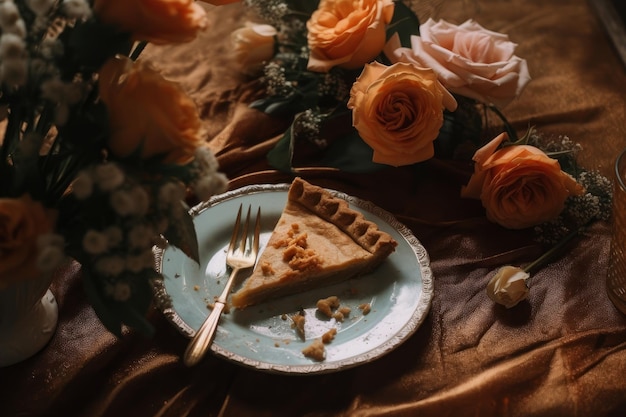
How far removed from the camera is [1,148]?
2.61 ft

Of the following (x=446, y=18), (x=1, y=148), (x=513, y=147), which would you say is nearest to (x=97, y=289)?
(x=1, y=148)

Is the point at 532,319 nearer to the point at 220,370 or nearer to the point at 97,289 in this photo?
the point at 220,370

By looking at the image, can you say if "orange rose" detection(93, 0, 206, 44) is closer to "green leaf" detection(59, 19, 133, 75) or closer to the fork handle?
"green leaf" detection(59, 19, 133, 75)

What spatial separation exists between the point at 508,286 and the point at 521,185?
0.20 m

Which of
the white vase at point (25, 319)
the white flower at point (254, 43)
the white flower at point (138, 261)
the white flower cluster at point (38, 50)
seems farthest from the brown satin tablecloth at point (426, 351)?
the white flower cluster at point (38, 50)

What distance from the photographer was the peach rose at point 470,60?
4.01 feet

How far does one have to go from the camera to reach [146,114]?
692 mm

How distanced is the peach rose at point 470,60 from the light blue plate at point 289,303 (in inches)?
10.6

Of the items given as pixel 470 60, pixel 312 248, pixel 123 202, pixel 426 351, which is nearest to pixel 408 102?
pixel 470 60

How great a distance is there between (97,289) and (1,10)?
31 cm

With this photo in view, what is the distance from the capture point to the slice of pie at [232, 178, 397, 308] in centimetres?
106

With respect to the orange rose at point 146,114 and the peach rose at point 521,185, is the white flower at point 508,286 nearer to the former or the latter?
the peach rose at point 521,185

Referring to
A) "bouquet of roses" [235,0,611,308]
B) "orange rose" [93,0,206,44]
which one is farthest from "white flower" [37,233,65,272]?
"bouquet of roses" [235,0,611,308]

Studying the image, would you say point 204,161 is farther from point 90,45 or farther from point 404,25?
point 404,25
